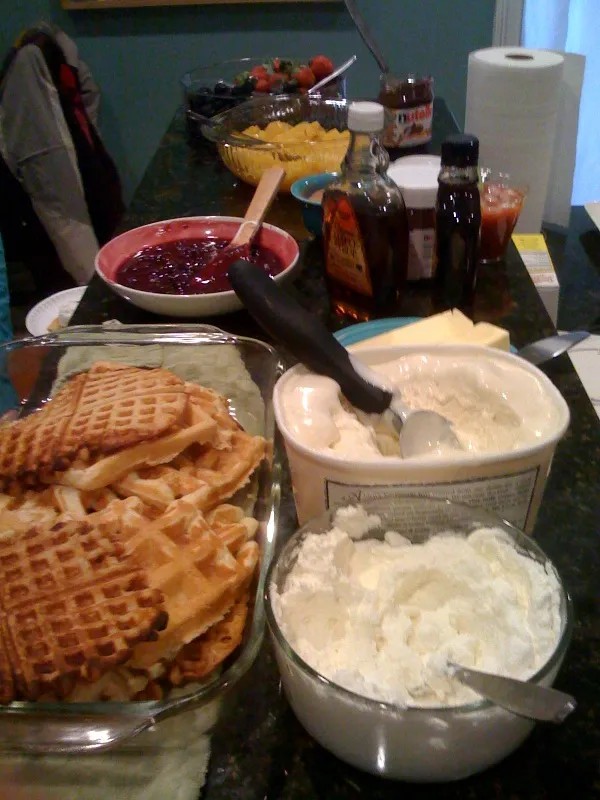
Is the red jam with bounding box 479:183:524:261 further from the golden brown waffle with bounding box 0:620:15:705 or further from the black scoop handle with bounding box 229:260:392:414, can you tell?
the golden brown waffle with bounding box 0:620:15:705

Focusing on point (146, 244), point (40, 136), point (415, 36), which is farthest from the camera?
point (415, 36)

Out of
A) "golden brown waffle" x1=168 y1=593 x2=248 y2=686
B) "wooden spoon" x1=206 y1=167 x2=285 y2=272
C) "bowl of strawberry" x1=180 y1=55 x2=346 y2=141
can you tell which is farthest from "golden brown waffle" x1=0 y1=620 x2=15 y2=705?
"bowl of strawberry" x1=180 y1=55 x2=346 y2=141

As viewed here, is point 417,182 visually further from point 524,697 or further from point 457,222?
point 524,697

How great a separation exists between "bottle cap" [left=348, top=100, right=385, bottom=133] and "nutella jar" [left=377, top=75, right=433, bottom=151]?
27.0 inches

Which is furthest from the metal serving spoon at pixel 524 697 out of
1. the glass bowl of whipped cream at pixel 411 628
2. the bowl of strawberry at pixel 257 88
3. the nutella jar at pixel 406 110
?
the bowl of strawberry at pixel 257 88

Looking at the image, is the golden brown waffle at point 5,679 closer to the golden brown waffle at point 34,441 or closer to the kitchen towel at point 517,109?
the golden brown waffle at point 34,441

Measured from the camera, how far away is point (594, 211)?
1836 millimetres

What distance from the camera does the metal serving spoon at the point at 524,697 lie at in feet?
1.41

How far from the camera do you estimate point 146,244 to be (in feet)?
3.96

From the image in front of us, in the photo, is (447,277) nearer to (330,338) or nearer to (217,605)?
(330,338)

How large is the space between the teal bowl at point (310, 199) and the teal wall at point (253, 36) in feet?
5.85

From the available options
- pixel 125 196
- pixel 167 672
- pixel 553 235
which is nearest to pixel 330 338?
pixel 167 672

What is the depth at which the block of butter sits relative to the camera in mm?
773

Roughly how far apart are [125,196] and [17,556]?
2.95 m
